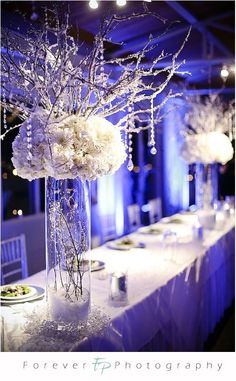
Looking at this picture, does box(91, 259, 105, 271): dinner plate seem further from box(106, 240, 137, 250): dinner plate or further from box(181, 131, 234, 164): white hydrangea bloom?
box(181, 131, 234, 164): white hydrangea bloom

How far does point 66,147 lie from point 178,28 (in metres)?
1.62

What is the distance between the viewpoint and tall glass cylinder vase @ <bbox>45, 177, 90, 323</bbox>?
66.6 inches

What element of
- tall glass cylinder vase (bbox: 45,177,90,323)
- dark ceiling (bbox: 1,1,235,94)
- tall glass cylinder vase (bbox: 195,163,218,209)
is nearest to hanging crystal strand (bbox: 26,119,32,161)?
tall glass cylinder vase (bbox: 45,177,90,323)

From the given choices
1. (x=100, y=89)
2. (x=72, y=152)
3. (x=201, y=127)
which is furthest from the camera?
(x=201, y=127)

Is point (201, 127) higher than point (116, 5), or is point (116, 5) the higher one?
point (116, 5)

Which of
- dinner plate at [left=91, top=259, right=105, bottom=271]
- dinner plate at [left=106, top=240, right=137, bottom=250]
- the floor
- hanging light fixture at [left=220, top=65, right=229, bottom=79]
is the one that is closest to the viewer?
dinner plate at [left=91, top=259, right=105, bottom=271]

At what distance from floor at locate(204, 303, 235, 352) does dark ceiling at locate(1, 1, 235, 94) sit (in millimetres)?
1881

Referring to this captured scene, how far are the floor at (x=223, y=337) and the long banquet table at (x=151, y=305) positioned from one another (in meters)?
0.08
